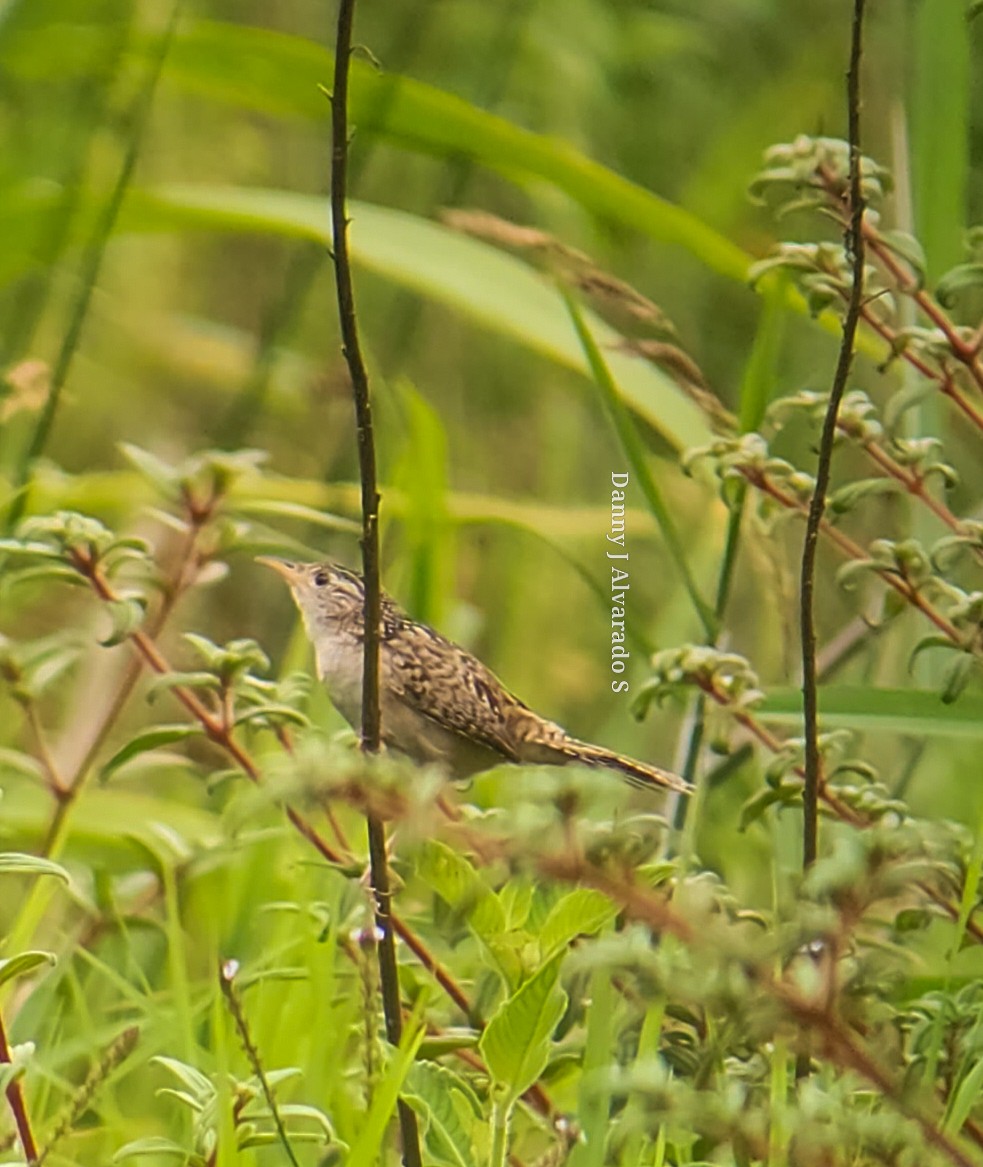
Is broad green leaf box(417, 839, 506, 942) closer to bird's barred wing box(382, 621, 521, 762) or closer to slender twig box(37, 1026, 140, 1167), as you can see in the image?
slender twig box(37, 1026, 140, 1167)

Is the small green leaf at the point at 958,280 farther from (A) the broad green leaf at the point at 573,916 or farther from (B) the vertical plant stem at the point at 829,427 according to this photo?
(A) the broad green leaf at the point at 573,916

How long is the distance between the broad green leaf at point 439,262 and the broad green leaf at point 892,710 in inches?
35.1

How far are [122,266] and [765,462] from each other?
378 centimetres

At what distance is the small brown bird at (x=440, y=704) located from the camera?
2.19 m

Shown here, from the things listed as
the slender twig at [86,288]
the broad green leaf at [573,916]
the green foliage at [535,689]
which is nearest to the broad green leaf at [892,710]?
the green foliage at [535,689]

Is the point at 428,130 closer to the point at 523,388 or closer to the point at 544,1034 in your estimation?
the point at 544,1034

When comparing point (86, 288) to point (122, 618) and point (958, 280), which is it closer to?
point (122, 618)

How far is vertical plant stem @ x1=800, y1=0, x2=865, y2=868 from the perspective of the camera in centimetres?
136

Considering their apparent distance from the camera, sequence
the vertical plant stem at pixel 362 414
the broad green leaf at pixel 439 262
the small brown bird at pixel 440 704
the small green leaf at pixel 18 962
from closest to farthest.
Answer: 1. the vertical plant stem at pixel 362 414
2. the small green leaf at pixel 18 962
3. the small brown bird at pixel 440 704
4. the broad green leaf at pixel 439 262

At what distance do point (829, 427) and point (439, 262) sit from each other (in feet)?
5.02

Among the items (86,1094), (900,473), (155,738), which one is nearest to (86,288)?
→ (155,738)

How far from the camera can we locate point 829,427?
1.39m

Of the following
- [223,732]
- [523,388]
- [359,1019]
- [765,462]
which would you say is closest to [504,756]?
[359,1019]

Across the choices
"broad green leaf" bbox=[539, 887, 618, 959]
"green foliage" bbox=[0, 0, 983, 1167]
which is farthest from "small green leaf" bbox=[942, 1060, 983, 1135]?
"broad green leaf" bbox=[539, 887, 618, 959]
